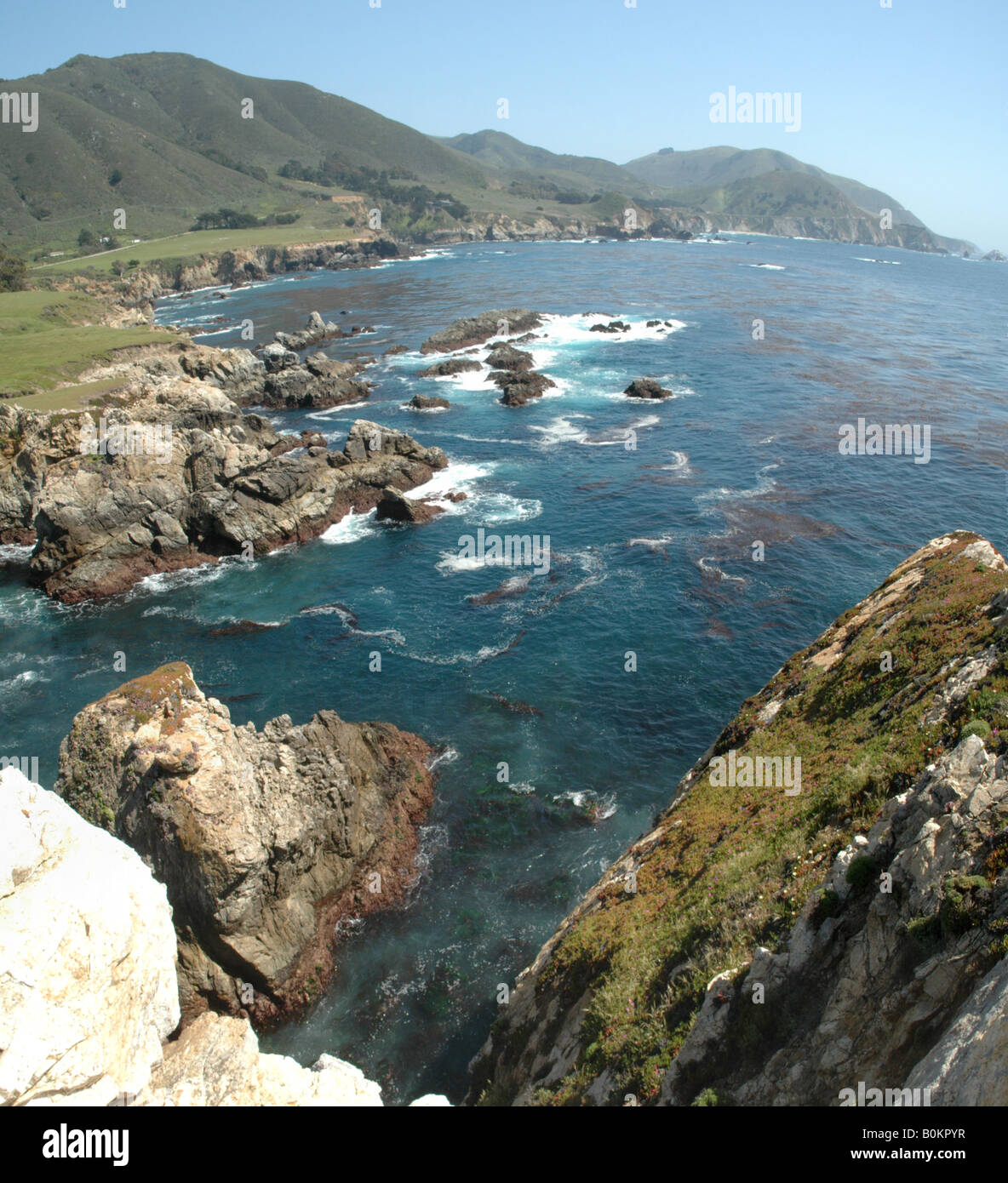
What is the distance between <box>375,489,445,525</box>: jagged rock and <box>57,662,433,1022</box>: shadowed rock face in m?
31.4

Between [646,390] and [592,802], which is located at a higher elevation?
[646,390]

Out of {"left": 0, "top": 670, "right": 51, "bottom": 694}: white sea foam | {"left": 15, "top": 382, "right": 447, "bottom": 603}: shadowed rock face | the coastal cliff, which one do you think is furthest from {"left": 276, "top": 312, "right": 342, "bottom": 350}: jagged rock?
the coastal cliff

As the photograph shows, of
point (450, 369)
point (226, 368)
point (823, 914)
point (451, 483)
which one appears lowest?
point (823, 914)

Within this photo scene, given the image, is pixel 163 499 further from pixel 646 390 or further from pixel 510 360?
pixel 510 360

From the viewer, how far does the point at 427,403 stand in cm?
8262

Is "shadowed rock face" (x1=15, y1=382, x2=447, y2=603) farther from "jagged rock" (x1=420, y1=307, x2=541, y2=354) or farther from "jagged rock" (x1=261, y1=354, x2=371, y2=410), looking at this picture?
"jagged rock" (x1=420, y1=307, x2=541, y2=354)

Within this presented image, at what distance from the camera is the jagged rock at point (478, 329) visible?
10956 cm

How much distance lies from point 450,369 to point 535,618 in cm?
6352

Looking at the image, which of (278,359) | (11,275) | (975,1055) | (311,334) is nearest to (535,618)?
(975,1055)

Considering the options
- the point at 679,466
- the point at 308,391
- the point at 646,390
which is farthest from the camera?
the point at 308,391

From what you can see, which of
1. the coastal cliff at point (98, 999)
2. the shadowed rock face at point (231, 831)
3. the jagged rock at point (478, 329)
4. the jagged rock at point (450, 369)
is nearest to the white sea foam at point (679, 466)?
the jagged rock at point (450, 369)

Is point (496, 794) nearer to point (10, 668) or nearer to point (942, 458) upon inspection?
point (10, 668)
